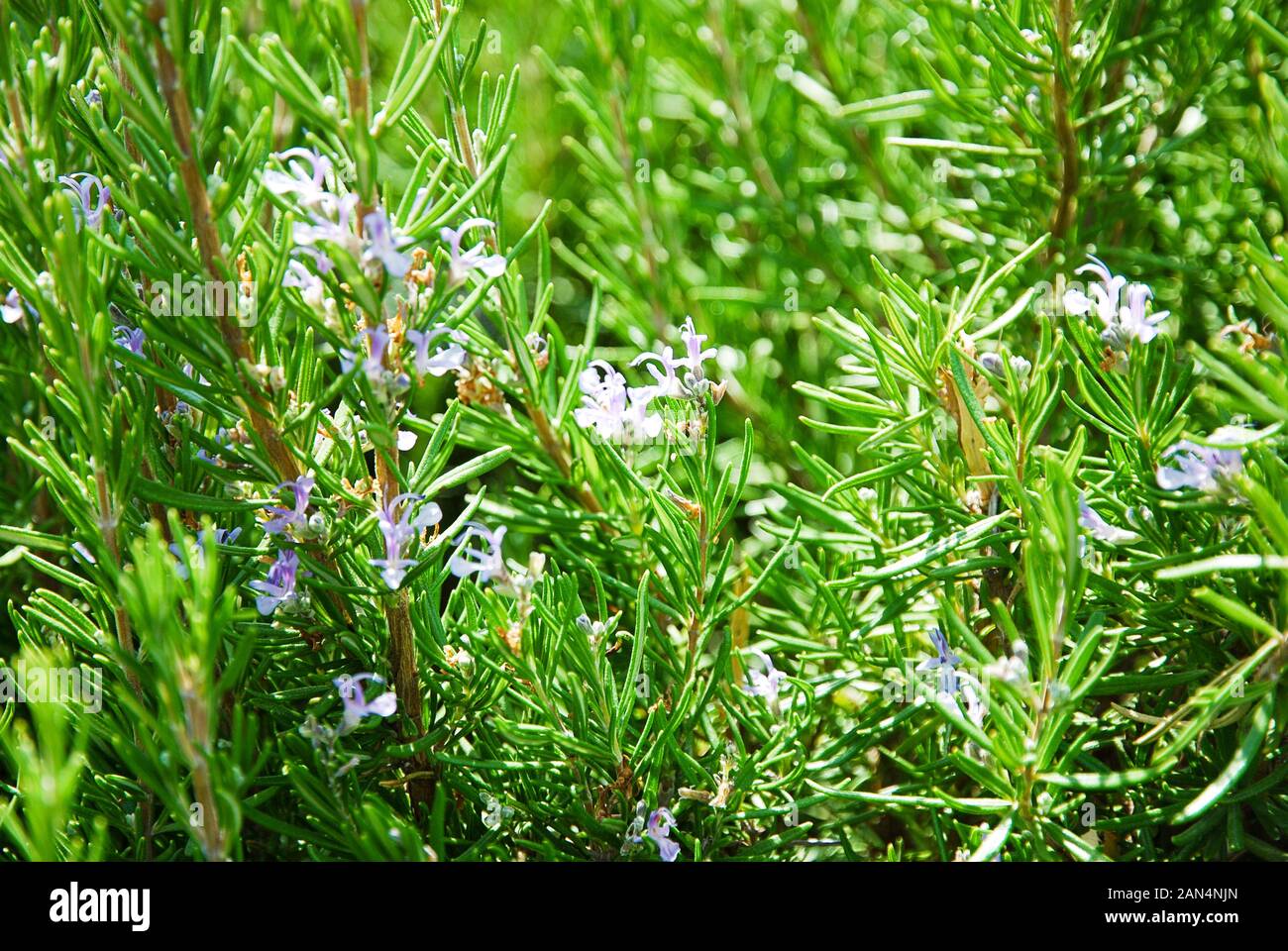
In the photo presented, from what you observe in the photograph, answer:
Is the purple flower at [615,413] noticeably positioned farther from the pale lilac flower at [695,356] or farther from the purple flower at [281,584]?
the purple flower at [281,584]

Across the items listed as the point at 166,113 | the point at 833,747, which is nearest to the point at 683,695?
the point at 833,747

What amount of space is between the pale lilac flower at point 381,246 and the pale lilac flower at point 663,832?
1.14 feet

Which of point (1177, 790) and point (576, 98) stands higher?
point (576, 98)

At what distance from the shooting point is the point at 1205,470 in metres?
0.57

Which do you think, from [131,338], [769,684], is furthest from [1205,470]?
[131,338]

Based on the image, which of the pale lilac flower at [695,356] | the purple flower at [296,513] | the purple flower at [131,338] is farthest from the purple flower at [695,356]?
the purple flower at [131,338]

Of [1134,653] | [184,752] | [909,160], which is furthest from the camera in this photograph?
[909,160]

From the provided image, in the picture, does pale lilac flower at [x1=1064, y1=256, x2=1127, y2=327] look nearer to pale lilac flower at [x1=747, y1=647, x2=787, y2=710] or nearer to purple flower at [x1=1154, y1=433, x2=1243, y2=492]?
purple flower at [x1=1154, y1=433, x2=1243, y2=492]

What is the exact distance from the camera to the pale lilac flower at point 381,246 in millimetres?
516

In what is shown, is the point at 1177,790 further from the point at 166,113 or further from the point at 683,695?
the point at 166,113

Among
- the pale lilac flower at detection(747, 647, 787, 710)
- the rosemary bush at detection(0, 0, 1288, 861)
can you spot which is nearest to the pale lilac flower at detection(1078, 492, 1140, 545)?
the rosemary bush at detection(0, 0, 1288, 861)

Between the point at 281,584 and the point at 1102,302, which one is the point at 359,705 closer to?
the point at 281,584

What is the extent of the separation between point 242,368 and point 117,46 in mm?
227

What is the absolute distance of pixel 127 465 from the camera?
0.56 meters
